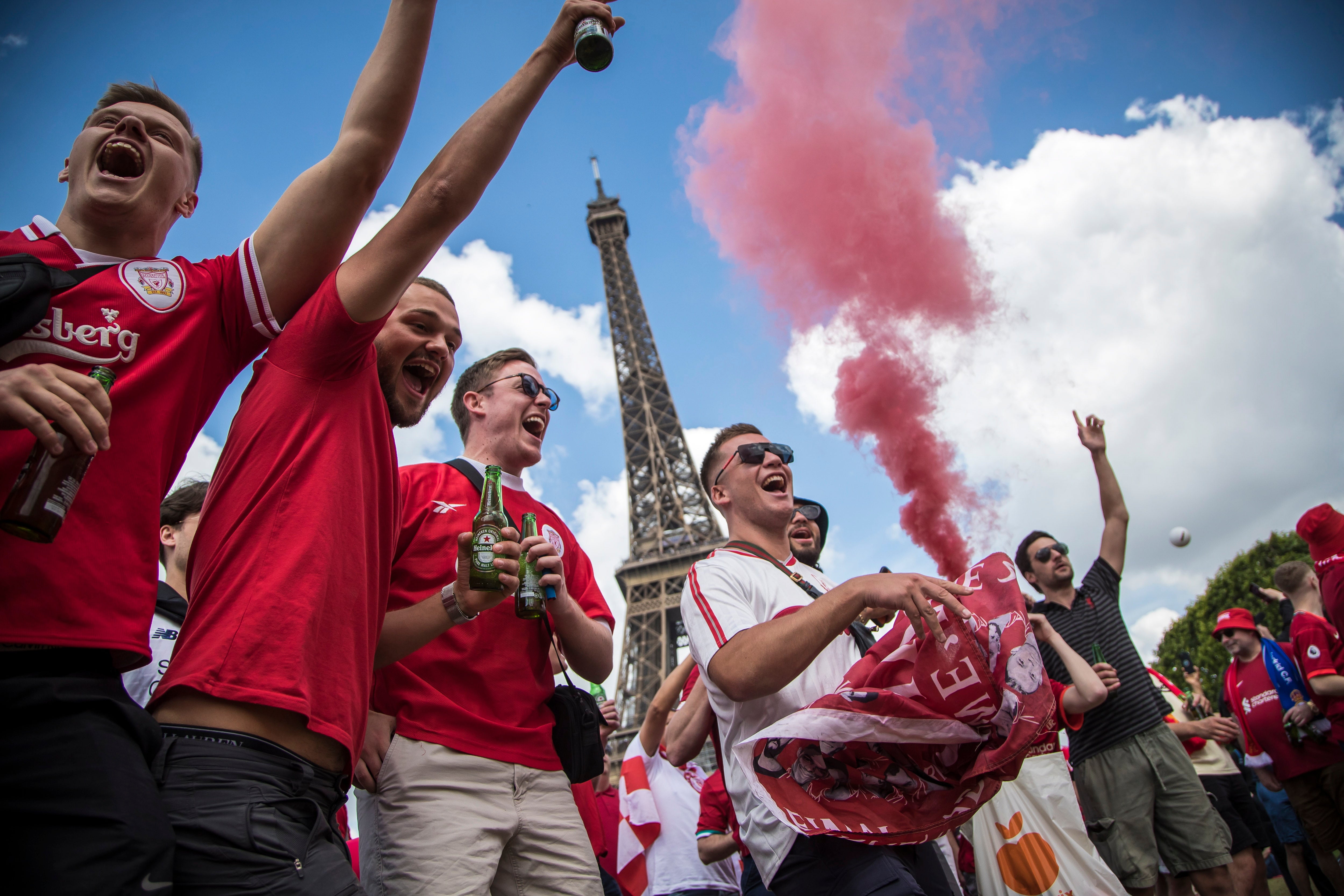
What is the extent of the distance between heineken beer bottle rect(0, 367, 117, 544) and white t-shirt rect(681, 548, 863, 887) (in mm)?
1658

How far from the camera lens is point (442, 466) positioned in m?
3.10

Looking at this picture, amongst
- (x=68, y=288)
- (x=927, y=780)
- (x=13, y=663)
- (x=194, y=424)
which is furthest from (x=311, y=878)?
(x=927, y=780)

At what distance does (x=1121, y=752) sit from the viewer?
16.3 ft

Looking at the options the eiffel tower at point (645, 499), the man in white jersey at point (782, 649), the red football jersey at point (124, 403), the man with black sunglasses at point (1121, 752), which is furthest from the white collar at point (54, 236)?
the eiffel tower at point (645, 499)

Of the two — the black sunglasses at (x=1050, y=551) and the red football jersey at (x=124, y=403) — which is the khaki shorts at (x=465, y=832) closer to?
the red football jersey at (x=124, y=403)

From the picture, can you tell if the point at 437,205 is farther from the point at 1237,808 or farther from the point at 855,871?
the point at 1237,808

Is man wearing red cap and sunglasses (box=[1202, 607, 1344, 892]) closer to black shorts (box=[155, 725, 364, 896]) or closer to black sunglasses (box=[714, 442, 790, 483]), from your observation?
black sunglasses (box=[714, 442, 790, 483])

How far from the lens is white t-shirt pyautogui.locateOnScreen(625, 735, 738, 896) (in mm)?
5121

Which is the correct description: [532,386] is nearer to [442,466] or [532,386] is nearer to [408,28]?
[442,466]

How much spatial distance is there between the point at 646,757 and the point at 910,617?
12.6 feet

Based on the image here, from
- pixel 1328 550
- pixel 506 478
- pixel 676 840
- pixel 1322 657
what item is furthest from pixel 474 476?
Answer: pixel 1322 657

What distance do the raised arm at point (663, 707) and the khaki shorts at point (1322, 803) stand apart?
184 inches

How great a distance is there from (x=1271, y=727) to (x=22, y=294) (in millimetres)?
7689

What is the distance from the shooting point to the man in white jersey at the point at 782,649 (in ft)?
7.33
